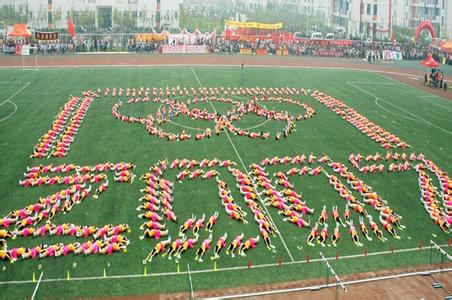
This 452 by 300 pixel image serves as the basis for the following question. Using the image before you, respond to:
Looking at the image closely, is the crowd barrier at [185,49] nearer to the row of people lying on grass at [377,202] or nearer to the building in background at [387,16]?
the building in background at [387,16]

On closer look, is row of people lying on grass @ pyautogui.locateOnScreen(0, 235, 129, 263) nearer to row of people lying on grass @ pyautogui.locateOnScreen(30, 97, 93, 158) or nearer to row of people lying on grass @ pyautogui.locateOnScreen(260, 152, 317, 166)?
row of people lying on grass @ pyautogui.locateOnScreen(30, 97, 93, 158)

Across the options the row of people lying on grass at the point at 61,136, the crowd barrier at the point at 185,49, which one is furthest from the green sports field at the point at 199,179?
the crowd barrier at the point at 185,49

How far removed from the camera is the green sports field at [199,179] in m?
24.5

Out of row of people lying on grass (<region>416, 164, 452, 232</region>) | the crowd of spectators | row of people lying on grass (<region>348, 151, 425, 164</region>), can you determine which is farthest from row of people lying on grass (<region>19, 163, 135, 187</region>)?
the crowd of spectators

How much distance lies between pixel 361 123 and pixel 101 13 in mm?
92143

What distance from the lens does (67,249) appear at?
25.9 m

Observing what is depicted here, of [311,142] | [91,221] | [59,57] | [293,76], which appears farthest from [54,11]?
[91,221]

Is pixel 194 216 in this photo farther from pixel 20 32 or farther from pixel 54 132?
pixel 20 32

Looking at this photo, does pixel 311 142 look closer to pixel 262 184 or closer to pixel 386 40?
pixel 262 184

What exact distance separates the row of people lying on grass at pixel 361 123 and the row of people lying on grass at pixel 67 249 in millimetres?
25722

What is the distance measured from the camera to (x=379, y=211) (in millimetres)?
31672

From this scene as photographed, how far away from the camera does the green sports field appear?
80.5ft

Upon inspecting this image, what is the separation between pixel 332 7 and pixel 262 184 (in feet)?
442

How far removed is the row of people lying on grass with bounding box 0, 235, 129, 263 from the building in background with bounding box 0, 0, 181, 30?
337ft
